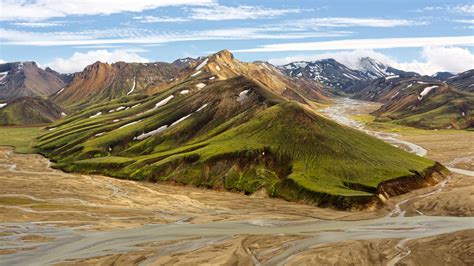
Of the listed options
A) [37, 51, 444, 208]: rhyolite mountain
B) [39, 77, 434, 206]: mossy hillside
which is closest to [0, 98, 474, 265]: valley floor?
[37, 51, 444, 208]: rhyolite mountain

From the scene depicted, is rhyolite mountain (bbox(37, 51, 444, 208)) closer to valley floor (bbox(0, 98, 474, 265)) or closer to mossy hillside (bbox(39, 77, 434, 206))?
mossy hillside (bbox(39, 77, 434, 206))

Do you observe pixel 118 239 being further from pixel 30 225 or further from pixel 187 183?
pixel 187 183

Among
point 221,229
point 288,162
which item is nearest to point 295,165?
point 288,162

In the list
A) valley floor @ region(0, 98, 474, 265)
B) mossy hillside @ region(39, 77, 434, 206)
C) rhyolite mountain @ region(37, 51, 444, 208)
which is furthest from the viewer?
mossy hillside @ region(39, 77, 434, 206)

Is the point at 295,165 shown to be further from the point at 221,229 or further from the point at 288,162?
the point at 221,229

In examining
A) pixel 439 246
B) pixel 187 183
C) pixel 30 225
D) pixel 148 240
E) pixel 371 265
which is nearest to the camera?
pixel 371 265

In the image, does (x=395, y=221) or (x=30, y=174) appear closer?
(x=395, y=221)

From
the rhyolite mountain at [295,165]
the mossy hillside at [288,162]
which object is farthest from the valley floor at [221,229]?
the mossy hillside at [288,162]

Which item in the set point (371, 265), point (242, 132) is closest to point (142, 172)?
point (242, 132)
